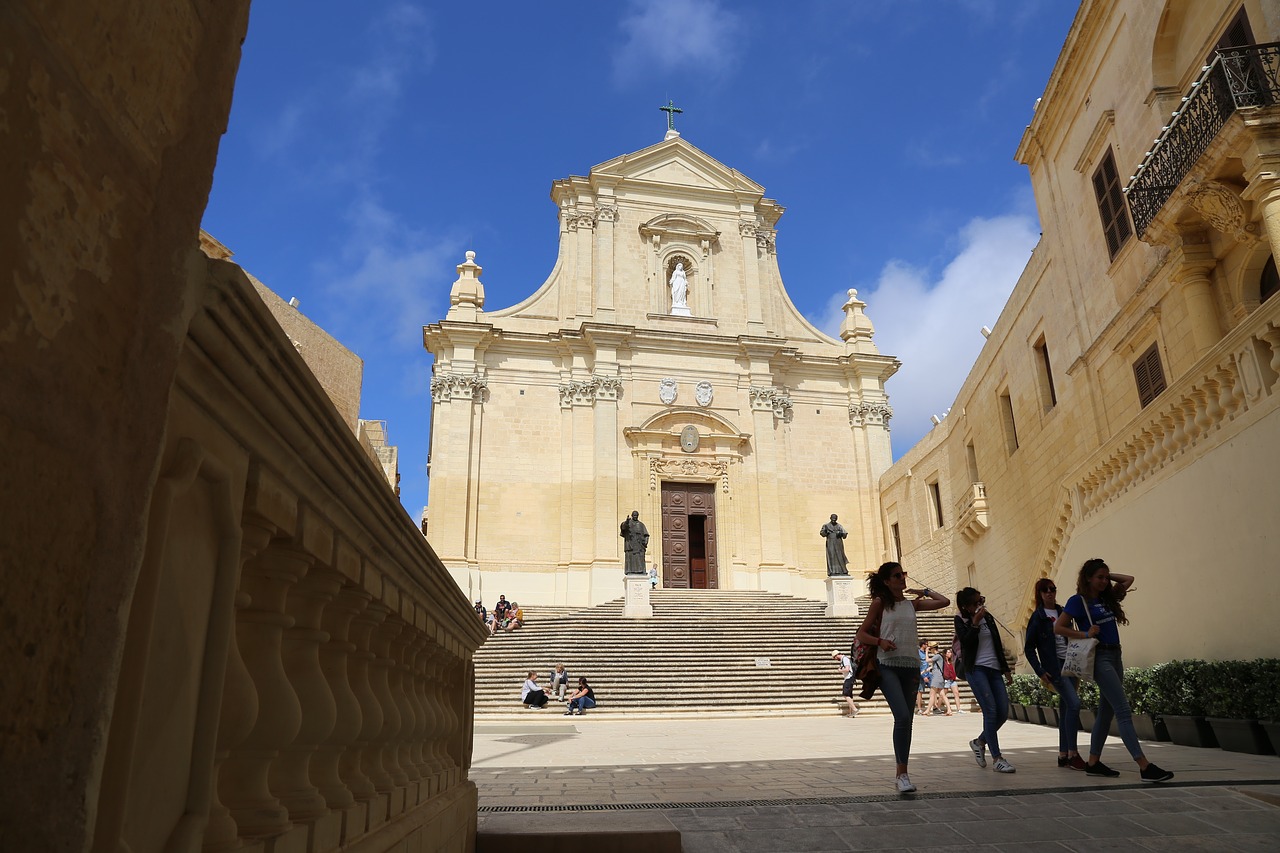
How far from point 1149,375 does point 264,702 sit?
13.0 m

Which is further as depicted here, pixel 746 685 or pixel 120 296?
pixel 746 685

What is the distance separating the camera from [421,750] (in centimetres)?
313

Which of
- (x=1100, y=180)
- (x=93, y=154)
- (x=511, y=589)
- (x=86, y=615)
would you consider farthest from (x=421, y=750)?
(x=511, y=589)

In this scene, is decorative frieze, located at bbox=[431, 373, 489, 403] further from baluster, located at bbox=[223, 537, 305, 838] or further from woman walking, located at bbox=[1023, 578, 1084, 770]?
baluster, located at bbox=[223, 537, 305, 838]

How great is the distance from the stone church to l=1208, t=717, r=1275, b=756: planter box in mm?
17853

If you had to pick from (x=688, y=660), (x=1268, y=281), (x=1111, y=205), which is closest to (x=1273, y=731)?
(x=1268, y=281)

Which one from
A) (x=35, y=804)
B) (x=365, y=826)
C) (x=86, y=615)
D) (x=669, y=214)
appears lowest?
(x=365, y=826)

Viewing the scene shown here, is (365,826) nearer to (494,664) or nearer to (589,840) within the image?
(589,840)

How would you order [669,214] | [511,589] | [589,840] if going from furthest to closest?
[669,214]
[511,589]
[589,840]

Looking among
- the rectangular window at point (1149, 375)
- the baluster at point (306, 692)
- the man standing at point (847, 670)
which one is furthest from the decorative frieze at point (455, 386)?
the baluster at point (306, 692)

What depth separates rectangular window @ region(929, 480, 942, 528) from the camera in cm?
2403

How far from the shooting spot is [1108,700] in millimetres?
6062

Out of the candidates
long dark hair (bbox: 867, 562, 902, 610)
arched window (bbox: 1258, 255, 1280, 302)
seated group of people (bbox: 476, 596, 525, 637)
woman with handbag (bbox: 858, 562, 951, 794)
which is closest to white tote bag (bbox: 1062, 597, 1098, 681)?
woman with handbag (bbox: 858, 562, 951, 794)

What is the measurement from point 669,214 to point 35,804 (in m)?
29.8
